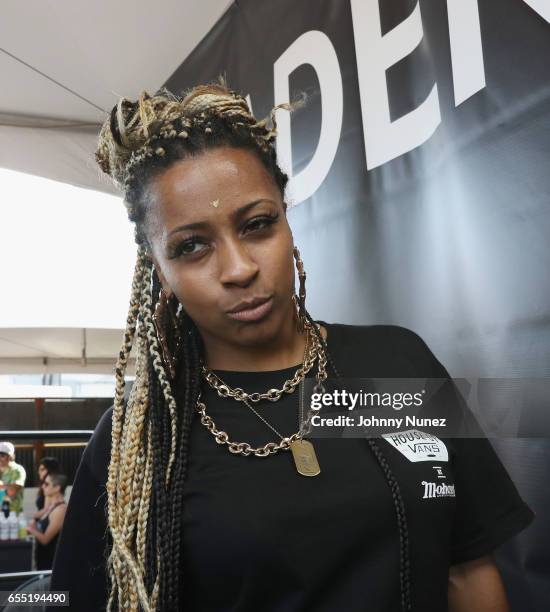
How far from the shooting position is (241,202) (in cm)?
88

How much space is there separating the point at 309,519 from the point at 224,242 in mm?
399

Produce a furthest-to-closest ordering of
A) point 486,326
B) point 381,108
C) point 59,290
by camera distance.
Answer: point 59,290 < point 381,108 < point 486,326

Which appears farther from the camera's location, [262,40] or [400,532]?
[262,40]

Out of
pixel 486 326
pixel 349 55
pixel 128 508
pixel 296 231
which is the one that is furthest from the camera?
pixel 296 231

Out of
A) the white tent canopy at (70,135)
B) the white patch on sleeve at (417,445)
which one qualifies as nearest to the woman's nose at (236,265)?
the white patch on sleeve at (417,445)

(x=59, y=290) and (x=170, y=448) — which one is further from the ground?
(x=59, y=290)

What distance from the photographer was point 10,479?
4.06 m

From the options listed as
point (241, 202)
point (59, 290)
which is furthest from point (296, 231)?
point (59, 290)

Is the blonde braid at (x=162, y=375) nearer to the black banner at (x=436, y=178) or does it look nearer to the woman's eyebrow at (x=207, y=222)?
the woman's eyebrow at (x=207, y=222)

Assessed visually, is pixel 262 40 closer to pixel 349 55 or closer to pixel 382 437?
pixel 349 55

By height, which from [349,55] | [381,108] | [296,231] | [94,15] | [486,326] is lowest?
[486,326]

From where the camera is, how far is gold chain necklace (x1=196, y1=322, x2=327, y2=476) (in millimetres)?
842

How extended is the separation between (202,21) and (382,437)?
6.01 feet

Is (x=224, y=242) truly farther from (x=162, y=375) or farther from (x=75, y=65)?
(x=75, y=65)
